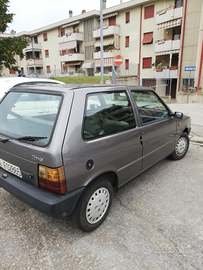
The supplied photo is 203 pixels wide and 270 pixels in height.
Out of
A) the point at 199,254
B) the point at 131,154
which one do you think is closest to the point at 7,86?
the point at 131,154

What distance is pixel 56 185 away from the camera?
194 centimetres

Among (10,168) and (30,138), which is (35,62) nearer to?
(10,168)

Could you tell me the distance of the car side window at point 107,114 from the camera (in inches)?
87.7

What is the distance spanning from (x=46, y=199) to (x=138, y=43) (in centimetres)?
2774

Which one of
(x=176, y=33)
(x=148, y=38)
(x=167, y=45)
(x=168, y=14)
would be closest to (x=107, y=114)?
(x=167, y=45)

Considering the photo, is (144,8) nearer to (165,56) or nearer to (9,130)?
(165,56)

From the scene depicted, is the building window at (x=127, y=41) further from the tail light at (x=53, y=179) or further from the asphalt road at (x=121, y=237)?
the tail light at (x=53, y=179)

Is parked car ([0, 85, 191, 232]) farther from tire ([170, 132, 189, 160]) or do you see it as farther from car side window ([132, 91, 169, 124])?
tire ([170, 132, 189, 160])

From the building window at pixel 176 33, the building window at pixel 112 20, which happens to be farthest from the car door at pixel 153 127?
the building window at pixel 112 20

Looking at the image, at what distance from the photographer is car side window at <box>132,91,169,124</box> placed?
3031 mm

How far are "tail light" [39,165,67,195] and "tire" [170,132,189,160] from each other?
2.94 metres

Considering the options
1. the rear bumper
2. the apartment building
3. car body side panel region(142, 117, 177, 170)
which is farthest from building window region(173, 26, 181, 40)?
the rear bumper

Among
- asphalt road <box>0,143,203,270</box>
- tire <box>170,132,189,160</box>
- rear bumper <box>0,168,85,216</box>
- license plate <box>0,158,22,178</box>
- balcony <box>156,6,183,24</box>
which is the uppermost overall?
balcony <box>156,6,183,24</box>

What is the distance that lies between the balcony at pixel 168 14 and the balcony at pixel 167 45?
2.13m
